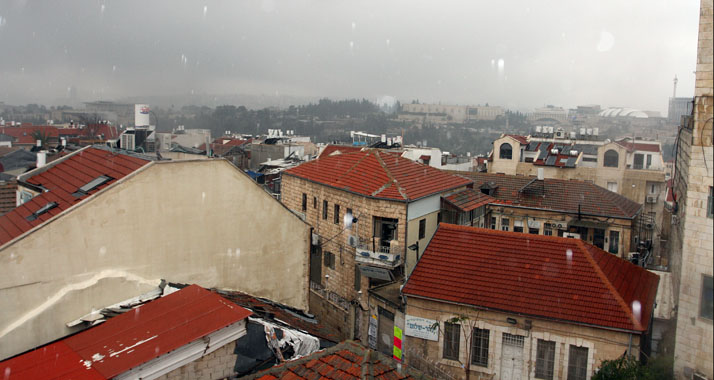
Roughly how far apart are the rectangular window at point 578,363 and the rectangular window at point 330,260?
10.9 m

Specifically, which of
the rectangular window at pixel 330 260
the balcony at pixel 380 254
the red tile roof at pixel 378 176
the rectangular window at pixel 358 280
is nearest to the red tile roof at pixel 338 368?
the balcony at pixel 380 254

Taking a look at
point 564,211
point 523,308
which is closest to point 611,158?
point 564,211

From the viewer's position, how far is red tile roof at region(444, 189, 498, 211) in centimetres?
2036

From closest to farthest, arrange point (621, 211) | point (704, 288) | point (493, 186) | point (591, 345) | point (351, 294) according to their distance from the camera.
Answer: point (704, 288) → point (591, 345) → point (351, 294) → point (621, 211) → point (493, 186)

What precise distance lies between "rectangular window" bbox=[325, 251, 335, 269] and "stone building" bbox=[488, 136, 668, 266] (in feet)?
56.4

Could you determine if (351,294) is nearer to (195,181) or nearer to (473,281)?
(473,281)

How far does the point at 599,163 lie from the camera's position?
37594 millimetres

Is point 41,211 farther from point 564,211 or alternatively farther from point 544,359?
point 564,211

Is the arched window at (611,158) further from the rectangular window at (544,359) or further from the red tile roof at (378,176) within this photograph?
the rectangular window at (544,359)

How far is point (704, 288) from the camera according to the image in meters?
9.53

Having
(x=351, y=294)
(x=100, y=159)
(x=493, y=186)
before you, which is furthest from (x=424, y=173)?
(x=100, y=159)

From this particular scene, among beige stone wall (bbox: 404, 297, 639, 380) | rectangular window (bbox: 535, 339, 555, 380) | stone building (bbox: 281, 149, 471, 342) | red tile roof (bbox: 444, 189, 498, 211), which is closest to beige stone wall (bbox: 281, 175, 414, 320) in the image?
stone building (bbox: 281, 149, 471, 342)

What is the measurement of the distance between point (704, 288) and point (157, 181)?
10.7 meters

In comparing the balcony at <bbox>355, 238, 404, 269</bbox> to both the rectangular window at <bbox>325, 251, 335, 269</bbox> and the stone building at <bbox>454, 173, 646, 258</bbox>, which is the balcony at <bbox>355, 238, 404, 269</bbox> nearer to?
the rectangular window at <bbox>325, 251, 335, 269</bbox>
